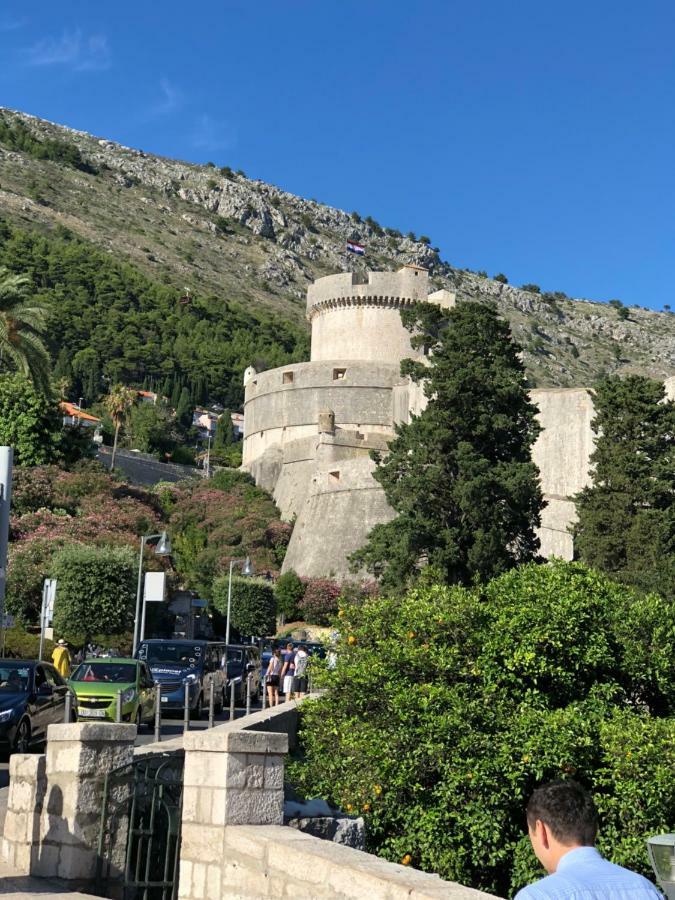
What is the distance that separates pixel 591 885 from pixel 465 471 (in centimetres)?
2892

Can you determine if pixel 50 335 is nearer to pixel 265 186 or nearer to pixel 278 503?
pixel 278 503

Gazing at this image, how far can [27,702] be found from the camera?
15938 millimetres

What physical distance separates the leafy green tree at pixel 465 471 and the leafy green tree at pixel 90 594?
27.1 ft

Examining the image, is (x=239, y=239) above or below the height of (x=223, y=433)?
above

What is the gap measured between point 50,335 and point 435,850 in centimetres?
9574

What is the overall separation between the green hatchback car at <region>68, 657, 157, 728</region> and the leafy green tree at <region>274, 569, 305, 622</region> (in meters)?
27.7

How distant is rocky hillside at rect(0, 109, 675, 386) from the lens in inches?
5359

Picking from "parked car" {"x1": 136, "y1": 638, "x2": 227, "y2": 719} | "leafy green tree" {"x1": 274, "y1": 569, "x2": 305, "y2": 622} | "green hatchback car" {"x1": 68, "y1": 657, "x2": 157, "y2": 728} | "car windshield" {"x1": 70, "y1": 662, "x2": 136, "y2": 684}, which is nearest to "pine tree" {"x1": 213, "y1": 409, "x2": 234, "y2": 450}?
"leafy green tree" {"x1": 274, "y1": 569, "x2": 305, "y2": 622}

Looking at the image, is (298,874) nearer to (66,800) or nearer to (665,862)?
(665,862)

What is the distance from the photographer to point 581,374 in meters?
129

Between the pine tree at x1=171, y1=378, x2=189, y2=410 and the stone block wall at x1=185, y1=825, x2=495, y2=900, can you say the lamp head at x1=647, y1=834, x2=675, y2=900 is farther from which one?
the pine tree at x1=171, y1=378, x2=189, y2=410

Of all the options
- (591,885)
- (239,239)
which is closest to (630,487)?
(591,885)

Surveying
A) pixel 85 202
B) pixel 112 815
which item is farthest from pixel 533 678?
pixel 85 202

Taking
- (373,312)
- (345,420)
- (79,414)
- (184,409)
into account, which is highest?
(184,409)
